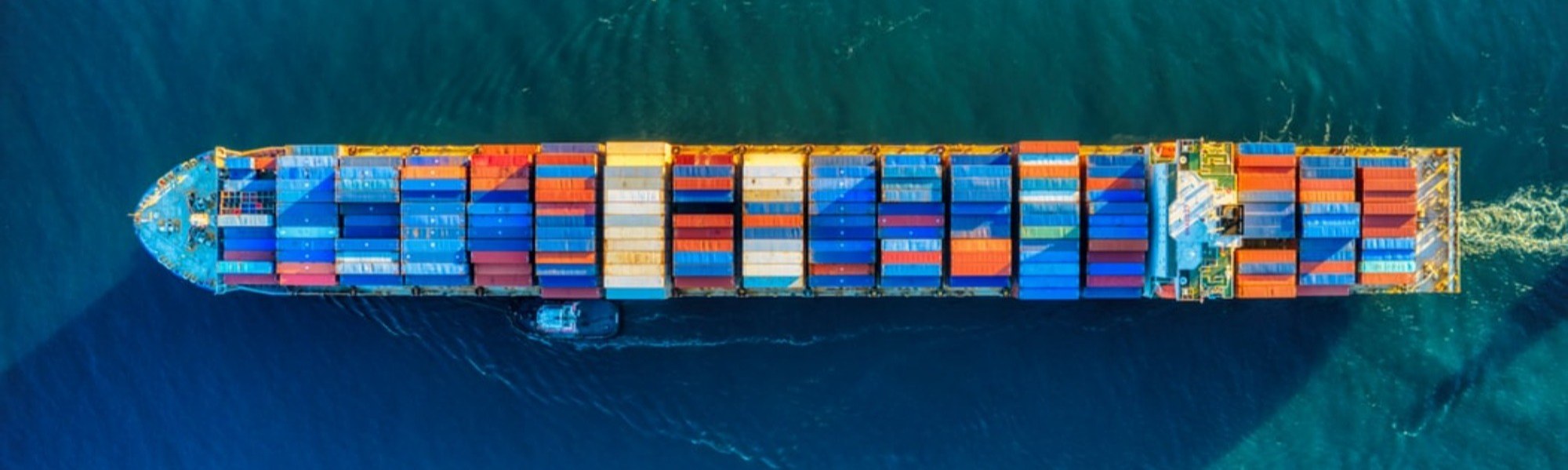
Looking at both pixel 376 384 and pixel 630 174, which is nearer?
pixel 630 174

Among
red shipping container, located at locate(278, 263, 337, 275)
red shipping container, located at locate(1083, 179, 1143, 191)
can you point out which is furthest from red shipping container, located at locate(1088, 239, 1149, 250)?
red shipping container, located at locate(278, 263, 337, 275)

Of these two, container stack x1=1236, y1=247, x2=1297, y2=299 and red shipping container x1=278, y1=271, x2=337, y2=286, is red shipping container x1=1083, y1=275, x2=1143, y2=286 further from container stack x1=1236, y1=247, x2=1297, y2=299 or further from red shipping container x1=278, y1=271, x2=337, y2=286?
red shipping container x1=278, y1=271, x2=337, y2=286

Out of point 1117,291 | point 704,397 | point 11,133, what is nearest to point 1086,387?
point 1117,291

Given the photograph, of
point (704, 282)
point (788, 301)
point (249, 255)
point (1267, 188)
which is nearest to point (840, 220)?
point (788, 301)

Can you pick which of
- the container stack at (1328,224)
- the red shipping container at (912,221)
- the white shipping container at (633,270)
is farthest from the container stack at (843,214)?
the container stack at (1328,224)

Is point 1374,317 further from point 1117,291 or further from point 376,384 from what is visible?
point 376,384
